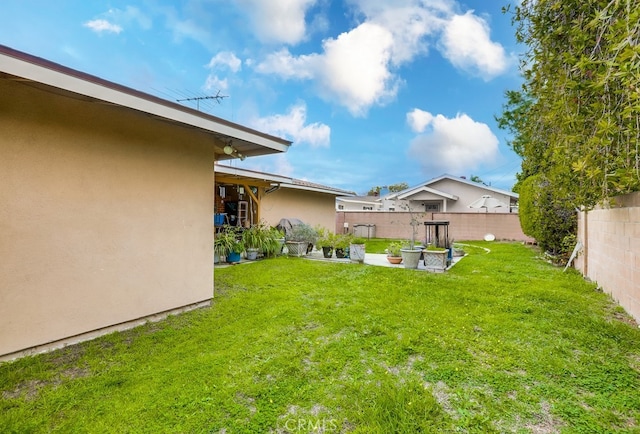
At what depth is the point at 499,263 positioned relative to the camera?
348 inches

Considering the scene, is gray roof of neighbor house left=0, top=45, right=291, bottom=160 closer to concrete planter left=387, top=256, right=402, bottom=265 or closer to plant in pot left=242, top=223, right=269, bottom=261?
plant in pot left=242, top=223, right=269, bottom=261

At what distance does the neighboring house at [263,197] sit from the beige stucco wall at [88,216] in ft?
14.8

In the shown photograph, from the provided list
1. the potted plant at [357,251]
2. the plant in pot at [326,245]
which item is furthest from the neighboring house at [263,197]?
the potted plant at [357,251]

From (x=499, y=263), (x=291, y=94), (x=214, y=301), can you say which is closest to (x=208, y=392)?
(x=214, y=301)

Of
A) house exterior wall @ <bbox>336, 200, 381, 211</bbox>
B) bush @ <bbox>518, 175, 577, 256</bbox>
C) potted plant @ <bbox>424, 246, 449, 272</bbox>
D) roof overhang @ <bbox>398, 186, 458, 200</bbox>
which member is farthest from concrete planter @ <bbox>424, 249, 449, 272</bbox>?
house exterior wall @ <bbox>336, 200, 381, 211</bbox>

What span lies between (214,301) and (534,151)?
259 inches

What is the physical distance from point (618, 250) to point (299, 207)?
10.6 meters

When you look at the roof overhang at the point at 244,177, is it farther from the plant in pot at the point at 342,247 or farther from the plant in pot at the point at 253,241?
the plant in pot at the point at 342,247

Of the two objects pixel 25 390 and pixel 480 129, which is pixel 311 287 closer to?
pixel 25 390

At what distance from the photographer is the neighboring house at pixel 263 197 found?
33.7 feet

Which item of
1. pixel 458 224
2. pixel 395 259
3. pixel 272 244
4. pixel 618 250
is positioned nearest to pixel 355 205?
pixel 458 224

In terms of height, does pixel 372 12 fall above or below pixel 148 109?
above

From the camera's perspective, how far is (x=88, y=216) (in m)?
3.77

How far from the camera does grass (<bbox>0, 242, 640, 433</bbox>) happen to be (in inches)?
89.4
